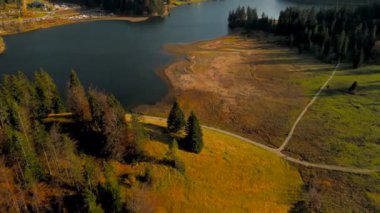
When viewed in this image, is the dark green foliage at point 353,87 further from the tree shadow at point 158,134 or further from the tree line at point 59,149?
the tree line at point 59,149

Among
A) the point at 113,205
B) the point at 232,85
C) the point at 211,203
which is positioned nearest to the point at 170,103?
the point at 232,85

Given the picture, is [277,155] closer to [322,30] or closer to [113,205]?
[113,205]

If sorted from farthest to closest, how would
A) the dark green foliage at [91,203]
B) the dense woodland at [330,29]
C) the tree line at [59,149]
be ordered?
the dense woodland at [330,29] < the tree line at [59,149] < the dark green foliage at [91,203]

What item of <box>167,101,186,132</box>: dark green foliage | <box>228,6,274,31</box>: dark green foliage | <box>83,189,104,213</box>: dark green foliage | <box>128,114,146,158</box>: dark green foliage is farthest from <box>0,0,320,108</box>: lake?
<box>83,189,104,213</box>: dark green foliage

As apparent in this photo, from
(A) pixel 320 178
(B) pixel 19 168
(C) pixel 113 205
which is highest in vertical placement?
(B) pixel 19 168

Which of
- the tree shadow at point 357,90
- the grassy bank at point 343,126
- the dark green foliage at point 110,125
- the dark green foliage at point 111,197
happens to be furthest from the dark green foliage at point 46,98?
the tree shadow at point 357,90

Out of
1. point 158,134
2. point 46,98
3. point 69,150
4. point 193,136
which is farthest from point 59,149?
point 46,98

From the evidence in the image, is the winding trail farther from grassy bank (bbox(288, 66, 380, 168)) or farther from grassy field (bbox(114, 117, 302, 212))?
grassy field (bbox(114, 117, 302, 212))
